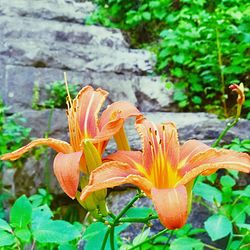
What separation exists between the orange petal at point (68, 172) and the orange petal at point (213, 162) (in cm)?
12

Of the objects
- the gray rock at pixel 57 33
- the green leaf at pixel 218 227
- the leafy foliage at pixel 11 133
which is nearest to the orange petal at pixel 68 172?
the green leaf at pixel 218 227

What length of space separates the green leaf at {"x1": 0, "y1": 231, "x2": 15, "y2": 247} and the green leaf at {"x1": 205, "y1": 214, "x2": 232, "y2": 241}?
334 millimetres

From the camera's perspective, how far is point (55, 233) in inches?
24.6

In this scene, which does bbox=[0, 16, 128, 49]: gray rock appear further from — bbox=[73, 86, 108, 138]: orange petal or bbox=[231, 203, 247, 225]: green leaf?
bbox=[73, 86, 108, 138]: orange petal

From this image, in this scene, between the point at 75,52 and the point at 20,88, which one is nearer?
the point at 20,88

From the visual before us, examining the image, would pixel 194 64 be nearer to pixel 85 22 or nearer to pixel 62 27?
pixel 62 27

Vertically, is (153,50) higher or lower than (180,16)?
lower

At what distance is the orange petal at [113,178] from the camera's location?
1.58ft

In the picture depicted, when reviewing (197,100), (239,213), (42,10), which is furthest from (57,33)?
(239,213)

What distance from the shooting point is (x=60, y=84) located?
9.00 feet

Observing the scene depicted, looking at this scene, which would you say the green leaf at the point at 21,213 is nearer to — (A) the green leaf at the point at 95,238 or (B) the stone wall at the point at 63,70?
(A) the green leaf at the point at 95,238

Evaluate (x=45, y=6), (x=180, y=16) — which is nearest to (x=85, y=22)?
(x=45, y=6)

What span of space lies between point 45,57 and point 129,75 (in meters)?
0.56

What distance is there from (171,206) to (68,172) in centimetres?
13
